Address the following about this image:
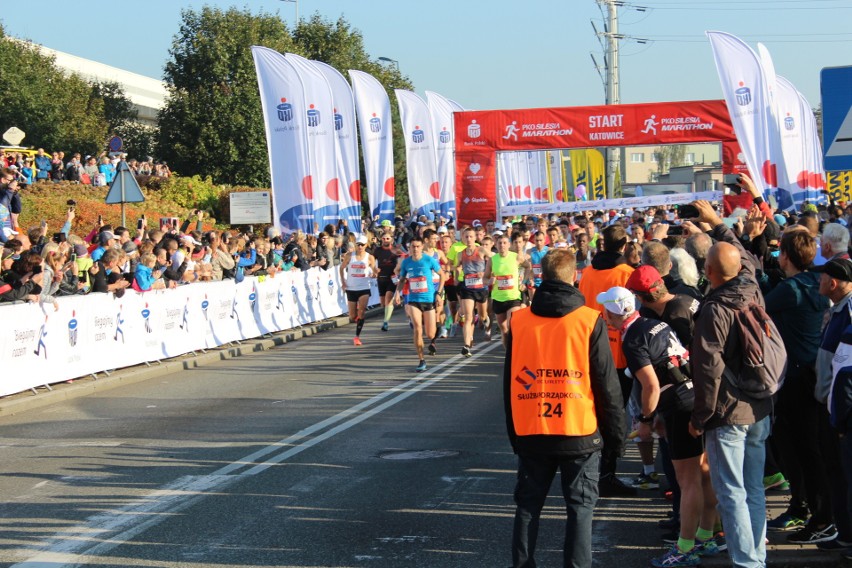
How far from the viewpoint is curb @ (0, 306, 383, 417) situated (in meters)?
13.3

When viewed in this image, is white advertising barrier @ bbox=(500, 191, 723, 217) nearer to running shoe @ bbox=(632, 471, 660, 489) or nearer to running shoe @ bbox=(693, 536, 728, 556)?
running shoe @ bbox=(632, 471, 660, 489)

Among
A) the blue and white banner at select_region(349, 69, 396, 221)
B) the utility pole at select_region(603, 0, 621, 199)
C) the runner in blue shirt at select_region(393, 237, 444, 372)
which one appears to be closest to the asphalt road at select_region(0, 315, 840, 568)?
the runner in blue shirt at select_region(393, 237, 444, 372)

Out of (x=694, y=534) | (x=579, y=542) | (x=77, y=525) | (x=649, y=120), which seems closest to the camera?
(x=579, y=542)

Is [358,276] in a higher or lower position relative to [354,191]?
lower

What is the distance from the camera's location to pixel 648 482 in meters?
8.38

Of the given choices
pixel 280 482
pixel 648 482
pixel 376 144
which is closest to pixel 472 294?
pixel 280 482

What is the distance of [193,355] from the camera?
17969mm

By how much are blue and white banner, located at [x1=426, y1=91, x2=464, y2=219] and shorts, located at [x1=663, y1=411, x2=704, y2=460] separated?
27093 mm

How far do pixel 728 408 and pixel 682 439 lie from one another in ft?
1.91

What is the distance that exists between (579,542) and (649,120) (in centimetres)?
2419

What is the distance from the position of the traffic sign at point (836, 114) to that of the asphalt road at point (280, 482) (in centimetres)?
372

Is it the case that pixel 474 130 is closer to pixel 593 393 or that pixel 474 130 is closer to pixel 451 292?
pixel 451 292

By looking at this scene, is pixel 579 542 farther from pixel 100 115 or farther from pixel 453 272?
pixel 100 115

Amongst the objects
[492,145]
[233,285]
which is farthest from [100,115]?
[233,285]
